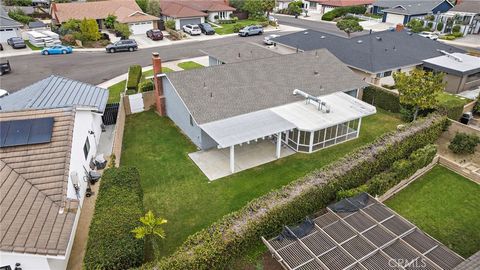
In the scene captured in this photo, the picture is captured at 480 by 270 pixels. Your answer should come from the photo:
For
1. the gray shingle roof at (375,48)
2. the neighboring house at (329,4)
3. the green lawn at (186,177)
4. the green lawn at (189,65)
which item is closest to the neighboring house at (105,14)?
the green lawn at (189,65)

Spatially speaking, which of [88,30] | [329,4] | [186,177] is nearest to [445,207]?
[186,177]

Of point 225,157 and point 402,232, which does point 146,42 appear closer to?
point 225,157

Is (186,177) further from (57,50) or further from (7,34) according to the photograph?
(7,34)

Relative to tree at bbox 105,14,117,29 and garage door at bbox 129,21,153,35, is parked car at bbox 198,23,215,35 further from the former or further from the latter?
tree at bbox 105,14,117,29

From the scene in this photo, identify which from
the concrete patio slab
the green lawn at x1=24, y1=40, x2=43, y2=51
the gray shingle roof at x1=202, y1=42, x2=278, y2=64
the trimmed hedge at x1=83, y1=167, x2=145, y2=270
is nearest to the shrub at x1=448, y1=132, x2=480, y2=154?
the concrete patio slab

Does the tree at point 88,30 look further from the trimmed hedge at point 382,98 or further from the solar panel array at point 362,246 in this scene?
the solar panel array at point 362,246

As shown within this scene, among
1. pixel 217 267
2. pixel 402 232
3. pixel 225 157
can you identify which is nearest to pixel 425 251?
pixel 402 232
